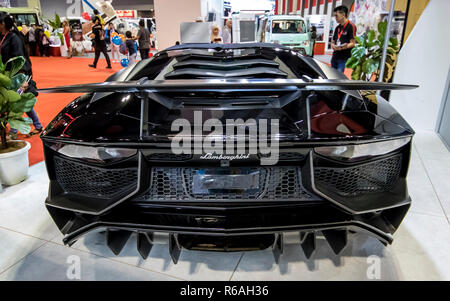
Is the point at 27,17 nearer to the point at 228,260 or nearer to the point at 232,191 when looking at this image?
the point at 228,260

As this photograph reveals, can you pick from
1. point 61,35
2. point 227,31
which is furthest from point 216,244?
point 61,35

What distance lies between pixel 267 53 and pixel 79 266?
1.88 m

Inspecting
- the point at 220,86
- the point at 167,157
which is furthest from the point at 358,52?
the point at 167,157

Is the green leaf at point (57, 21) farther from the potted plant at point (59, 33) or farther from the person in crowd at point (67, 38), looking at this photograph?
the person in crowd at point (67, 38)

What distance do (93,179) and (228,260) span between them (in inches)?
34.8

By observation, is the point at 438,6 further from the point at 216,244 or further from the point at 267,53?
the point at 216,244

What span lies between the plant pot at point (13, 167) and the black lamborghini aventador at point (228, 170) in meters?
1.68

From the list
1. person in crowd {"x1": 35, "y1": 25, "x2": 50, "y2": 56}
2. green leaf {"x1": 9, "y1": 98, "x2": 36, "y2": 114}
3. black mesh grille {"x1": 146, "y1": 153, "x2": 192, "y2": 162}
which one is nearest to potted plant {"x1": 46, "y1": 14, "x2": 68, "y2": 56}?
person in crowd {"x1": 35, "y1": 25, "x2": 50, "y2": 56}

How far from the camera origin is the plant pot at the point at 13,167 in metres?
2.67

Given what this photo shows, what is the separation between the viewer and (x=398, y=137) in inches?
51.6

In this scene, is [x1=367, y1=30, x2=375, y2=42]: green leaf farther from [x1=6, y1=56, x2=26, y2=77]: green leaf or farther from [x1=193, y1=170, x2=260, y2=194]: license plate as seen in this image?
[x1=6, y1=56, x2=26, y2=77]: green leaf

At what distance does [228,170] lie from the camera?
128 cm
